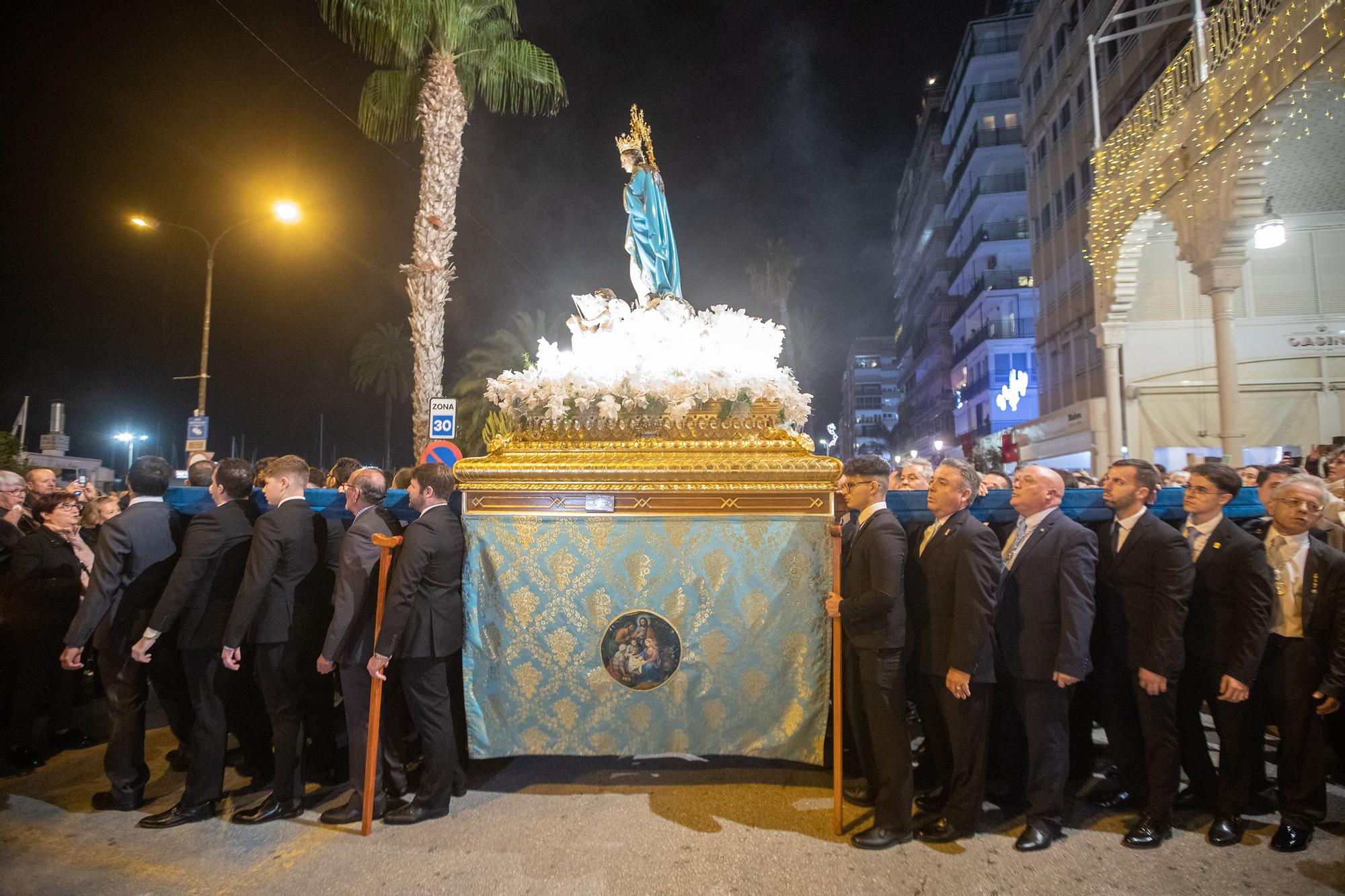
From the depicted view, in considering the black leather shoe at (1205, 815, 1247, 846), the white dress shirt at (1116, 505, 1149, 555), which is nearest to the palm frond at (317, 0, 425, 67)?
the white dress shirt at (1116, 505, 1149, 555)

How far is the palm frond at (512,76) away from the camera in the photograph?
13.2 metres

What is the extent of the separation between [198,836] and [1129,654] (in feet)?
17.7

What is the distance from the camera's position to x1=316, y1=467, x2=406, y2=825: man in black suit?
4.26 meters

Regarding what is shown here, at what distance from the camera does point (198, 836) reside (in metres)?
4.14

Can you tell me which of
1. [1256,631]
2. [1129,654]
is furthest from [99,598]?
[1256,631]

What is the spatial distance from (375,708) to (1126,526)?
451cm

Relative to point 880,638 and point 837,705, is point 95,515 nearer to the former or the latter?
point 837,705

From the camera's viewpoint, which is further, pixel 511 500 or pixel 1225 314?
pixel 1225 314

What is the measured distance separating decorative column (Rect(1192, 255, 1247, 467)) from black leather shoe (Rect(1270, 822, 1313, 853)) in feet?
23.0

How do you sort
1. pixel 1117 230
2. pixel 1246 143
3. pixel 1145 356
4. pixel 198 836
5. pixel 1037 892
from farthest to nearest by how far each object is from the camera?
pixel 1145 356, pixel 1117 230, pixel 1246 143, pixel 198 836, pixel 1037 892

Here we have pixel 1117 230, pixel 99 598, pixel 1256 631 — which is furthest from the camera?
pixel 1117 230

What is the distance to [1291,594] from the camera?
4109 mm

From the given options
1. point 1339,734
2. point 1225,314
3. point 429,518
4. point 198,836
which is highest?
point 1225,314

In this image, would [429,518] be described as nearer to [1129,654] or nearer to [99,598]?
[99,598]
